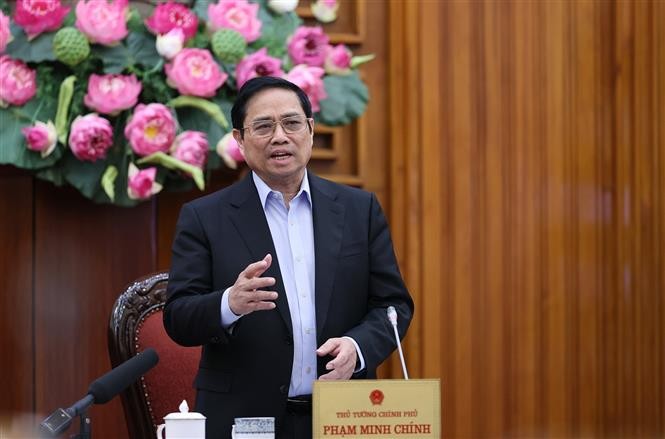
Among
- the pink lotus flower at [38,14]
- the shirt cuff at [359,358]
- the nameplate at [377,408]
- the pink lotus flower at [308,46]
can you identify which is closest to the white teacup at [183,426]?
the nameplate at [377,408]

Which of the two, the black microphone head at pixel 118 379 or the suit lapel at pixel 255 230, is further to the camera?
the suit lapel at pixel 255 230

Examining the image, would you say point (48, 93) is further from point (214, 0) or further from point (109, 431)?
point (109, 431)

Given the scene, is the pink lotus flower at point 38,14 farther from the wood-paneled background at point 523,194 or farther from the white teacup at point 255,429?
the white teacup at point 255,429

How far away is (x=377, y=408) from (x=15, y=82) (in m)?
1.56

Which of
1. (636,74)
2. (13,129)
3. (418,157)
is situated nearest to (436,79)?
(418,157)

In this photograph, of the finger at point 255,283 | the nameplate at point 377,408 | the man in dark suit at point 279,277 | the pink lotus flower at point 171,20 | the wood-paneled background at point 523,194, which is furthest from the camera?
the wood-paneled background at point 523,194

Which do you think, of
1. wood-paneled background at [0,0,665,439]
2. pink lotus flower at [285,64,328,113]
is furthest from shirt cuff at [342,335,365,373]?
wood-paneled background at [0,0,665,439]

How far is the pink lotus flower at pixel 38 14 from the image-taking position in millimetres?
2857

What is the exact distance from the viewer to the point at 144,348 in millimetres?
2436

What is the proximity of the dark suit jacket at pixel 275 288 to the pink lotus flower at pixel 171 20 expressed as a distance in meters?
0.81

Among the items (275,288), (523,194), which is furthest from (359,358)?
(523,194)

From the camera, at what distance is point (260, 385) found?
2098 mm

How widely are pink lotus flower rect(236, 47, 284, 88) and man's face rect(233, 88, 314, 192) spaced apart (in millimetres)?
792

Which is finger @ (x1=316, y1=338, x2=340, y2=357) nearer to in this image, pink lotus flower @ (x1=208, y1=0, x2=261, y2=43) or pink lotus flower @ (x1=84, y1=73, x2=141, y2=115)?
pink lotus flower @ (x1=84, y1=73, x2=141, y2=115)
